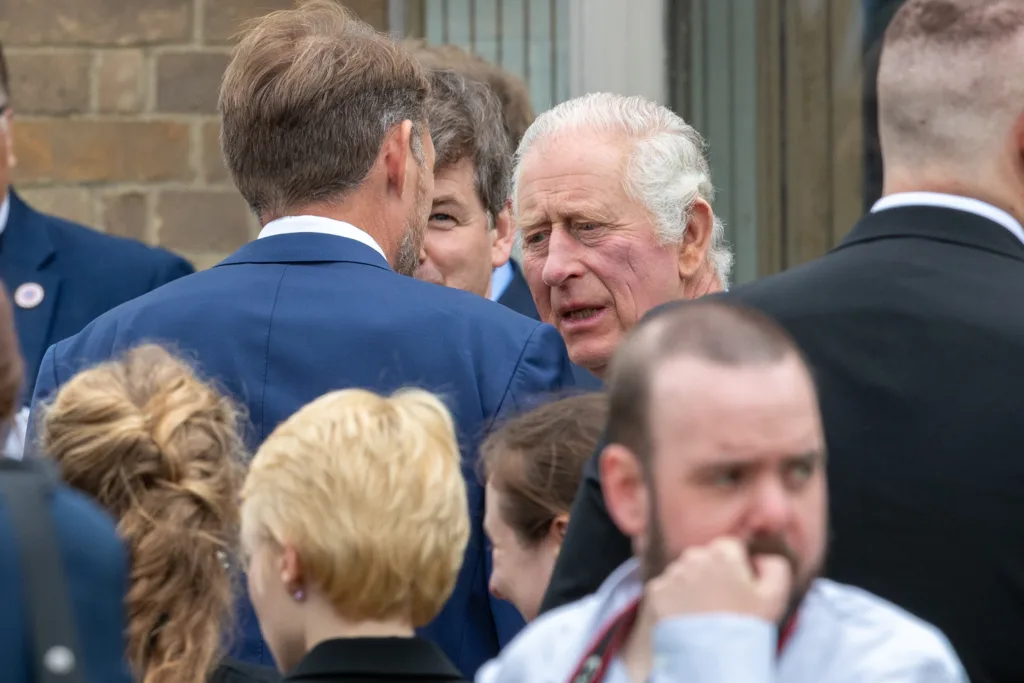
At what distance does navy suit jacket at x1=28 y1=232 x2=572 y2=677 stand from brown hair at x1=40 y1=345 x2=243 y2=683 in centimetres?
20

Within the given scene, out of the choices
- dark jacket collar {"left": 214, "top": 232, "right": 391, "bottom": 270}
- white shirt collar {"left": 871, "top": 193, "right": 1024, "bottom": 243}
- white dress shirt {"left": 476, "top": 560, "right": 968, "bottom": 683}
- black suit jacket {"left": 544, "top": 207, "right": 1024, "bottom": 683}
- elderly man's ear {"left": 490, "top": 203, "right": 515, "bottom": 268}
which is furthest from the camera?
elderly man's ear {"left": 490, "top": 203, "right": 515, "bottom": 268}

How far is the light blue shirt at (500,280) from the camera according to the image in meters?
4.88

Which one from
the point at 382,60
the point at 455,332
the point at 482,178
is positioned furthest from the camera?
the point at 482,178

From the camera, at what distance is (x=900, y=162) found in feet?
8.29

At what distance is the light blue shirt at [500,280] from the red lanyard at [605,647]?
2.82 metres

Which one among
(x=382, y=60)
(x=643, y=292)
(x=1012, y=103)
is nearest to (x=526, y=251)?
(x=643, y=292)

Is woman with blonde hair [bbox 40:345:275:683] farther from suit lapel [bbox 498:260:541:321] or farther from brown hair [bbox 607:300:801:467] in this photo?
suit lapel [bbox 498:260:541:321]

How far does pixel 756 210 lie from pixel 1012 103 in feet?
11.1

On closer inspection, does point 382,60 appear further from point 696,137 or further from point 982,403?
point 982,403

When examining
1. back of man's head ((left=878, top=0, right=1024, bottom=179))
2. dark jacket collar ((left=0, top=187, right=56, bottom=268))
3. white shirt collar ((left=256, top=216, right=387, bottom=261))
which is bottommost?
dark jacket collar ((left=0, top=187, right=56, bottom=268))

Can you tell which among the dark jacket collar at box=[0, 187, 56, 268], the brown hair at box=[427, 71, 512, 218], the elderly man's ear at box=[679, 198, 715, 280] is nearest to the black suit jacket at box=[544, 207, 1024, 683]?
the elderly man's ear at box=[679, 198, 715, 280]

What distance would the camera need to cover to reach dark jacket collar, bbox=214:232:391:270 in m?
3.21

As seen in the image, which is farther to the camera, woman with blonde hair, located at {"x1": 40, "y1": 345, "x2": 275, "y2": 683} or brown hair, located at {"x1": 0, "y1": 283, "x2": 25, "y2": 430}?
woman with blonde hair, located at {"x1": 40, "y1": 345, "x2": 275, "y2": 683}

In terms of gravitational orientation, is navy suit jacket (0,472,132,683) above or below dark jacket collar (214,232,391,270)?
below
